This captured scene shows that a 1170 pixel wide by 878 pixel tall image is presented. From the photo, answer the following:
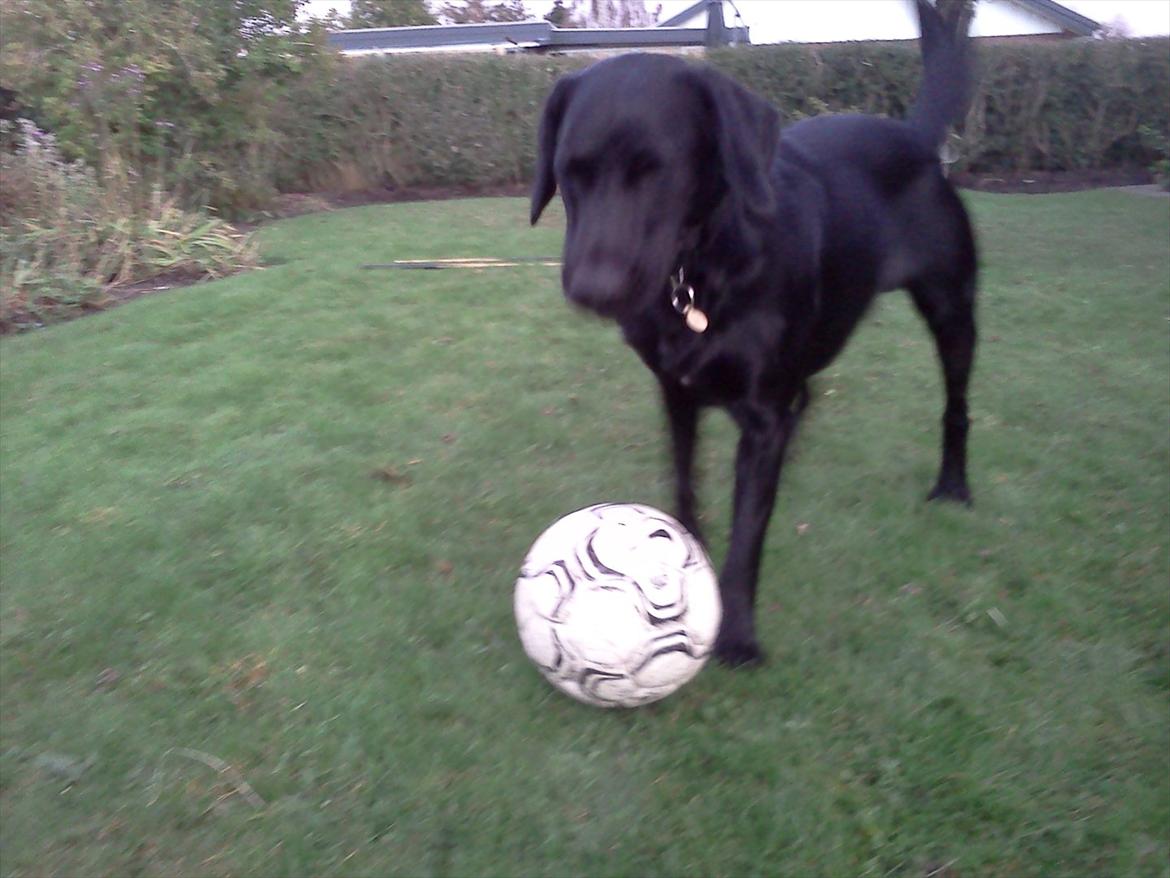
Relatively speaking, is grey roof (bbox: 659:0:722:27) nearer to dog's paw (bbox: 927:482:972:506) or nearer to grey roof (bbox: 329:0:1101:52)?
grey roof (bbox: 329:0:1101:52)

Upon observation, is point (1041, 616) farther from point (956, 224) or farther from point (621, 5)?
point (621, 5)

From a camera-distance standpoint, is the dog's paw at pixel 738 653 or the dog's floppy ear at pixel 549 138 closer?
the dog's floppy ear at pixel 549 138

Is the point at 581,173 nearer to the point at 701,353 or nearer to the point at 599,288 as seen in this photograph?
the point at 599,288

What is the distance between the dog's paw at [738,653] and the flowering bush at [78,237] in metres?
6.18

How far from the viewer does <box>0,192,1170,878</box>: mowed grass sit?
2.25 meters

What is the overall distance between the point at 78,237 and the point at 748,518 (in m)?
7.28

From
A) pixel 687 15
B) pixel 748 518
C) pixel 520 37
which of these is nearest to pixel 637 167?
pixel 748 518

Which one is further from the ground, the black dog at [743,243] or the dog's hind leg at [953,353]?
the black dog at [743,243]

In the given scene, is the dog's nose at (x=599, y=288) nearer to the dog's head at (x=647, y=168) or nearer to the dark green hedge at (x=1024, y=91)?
the dog's head at (x=647, y=168)

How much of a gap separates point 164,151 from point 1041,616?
33.1 feet

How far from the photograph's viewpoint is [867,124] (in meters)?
3.68

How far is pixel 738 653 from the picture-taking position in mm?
2850

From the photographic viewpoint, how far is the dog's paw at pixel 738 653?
2.84 metres

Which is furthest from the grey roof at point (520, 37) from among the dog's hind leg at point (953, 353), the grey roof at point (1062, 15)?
the dog's hind leg at point (953, 353)
